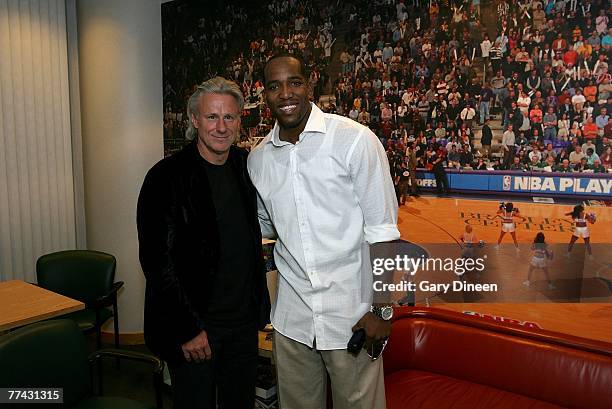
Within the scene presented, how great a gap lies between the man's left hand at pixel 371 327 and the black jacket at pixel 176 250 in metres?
0.52

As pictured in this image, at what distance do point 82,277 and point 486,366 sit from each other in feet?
8.70

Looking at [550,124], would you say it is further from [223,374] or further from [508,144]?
[223,374]

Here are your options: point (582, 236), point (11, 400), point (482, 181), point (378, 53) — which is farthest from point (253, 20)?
point (11, 400)

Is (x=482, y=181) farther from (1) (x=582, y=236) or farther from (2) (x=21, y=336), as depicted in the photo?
(2) (x=21, y=336)

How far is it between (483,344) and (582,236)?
2.35ft

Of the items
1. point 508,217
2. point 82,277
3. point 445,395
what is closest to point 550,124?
point 508,217

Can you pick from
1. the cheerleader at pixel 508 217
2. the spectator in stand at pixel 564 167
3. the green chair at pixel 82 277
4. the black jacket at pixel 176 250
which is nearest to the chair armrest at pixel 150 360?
the black jacket at pixel 176 250

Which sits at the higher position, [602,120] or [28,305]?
[602,120]

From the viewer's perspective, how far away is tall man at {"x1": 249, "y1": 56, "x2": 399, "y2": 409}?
1.60 meters

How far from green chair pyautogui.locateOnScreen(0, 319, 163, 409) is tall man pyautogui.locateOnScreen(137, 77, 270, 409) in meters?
0.40

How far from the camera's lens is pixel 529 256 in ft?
8.49

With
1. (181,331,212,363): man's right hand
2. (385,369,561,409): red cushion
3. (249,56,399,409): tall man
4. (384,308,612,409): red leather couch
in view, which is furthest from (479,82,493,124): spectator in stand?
(181,331,212,363): man's right hand

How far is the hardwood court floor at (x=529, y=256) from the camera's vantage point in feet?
7.94

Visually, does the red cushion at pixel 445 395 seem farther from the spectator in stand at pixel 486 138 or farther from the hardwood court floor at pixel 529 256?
the spectator in stand at pixel 486 138
